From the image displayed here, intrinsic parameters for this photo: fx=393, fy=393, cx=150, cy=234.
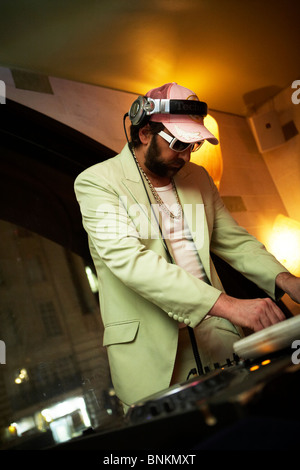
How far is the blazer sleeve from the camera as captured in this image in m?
1.15

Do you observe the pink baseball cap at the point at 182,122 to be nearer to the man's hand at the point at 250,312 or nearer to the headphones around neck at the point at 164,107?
the headphones around neck at the point at 164,107

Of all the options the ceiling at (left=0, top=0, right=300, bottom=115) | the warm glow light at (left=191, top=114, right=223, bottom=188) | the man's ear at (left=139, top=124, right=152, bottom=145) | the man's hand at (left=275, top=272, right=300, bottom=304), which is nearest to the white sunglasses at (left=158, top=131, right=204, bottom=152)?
the man's ear at (left=139, top=124, right=152, bottom=145)

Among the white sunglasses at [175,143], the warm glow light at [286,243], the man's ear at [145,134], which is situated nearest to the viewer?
the white sunglasses at [175,143]

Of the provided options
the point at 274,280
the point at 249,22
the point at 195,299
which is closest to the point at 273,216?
the point at 249,22

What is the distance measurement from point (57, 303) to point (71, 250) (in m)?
0.35

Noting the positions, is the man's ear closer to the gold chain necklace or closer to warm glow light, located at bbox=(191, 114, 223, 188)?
the gold chain necklace

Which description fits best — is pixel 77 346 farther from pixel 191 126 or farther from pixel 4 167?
pixel 191 126

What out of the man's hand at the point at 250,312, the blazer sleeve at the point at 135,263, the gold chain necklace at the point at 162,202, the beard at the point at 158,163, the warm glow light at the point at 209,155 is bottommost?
the man's hand at the point at 250,312

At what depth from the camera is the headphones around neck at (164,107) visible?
5.11 feet

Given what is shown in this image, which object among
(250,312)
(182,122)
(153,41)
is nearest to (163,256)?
(250,312)

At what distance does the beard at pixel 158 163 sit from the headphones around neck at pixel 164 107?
0.37 ft

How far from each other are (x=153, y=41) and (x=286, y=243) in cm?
186

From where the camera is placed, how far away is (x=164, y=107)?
1.57 m

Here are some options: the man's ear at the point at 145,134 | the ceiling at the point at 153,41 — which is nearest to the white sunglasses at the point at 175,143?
A: the man's ear at the point at 145,134
